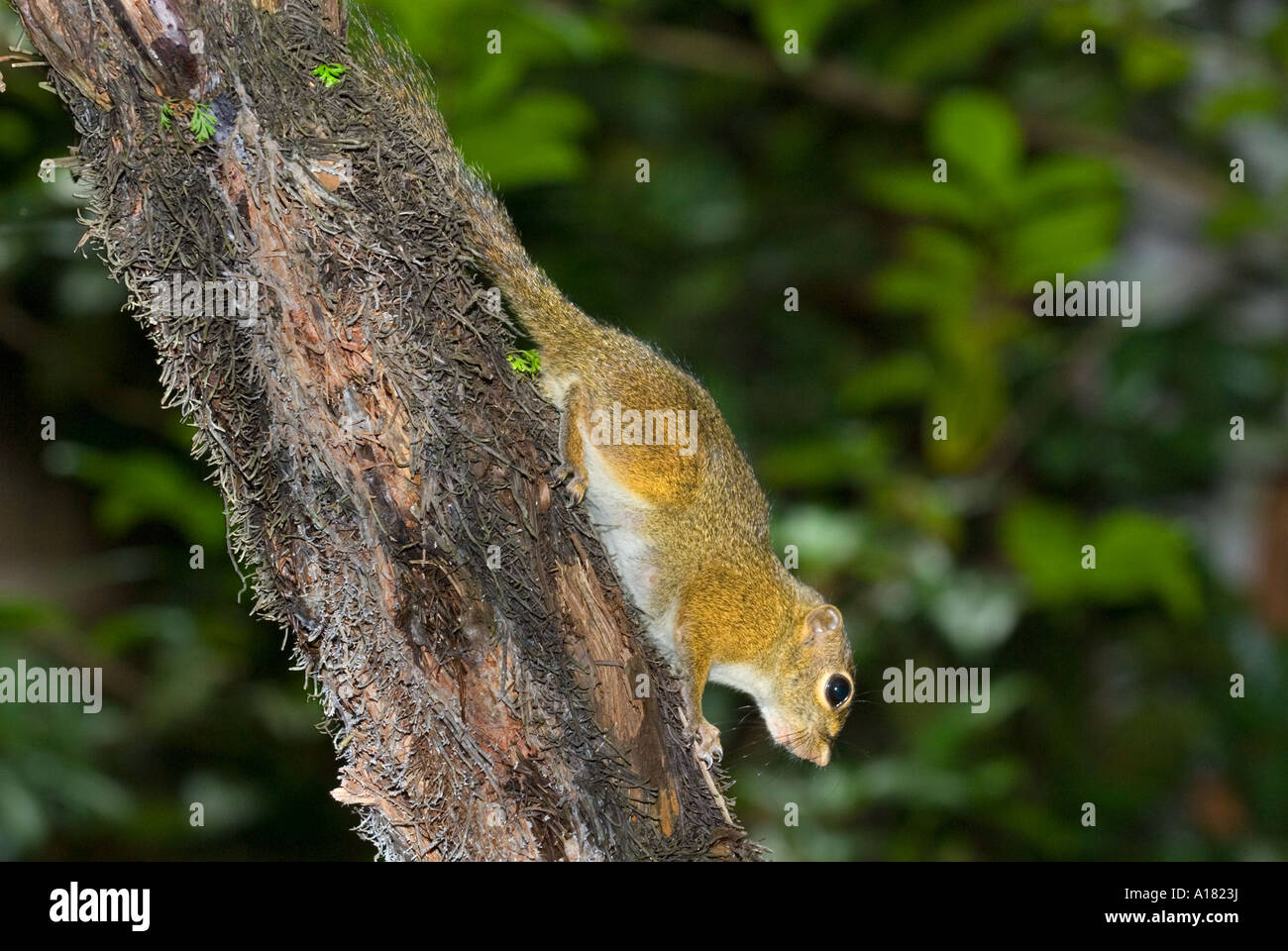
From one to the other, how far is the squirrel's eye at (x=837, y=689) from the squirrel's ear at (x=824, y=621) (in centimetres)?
21

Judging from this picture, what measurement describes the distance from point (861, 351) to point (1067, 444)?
2234mm

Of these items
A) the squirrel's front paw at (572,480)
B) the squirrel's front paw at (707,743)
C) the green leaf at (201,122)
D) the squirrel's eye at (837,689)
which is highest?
the green leaf at (201,122)

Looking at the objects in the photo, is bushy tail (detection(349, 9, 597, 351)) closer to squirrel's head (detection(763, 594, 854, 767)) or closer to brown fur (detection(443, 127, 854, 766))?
brown fur (detection(443, 127, 854, 766))

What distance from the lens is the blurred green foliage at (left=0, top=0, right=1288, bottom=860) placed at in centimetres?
637

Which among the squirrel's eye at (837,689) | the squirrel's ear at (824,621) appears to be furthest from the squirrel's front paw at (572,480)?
the squirrel's eye at (837,689)

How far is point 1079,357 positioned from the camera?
27.3 feet

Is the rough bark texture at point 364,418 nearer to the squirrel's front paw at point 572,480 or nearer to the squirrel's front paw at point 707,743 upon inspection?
the squirrel's front paw at point 572,480

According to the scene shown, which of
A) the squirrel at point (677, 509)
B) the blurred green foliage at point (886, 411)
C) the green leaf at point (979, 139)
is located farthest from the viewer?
the blurred green foliage at point (886, 411)

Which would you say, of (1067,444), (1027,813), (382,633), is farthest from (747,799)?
(382,633)

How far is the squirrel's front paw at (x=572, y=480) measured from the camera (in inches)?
144

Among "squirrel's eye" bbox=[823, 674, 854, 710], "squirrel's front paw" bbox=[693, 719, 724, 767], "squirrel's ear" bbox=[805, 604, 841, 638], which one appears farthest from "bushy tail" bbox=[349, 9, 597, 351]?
"squirrel's eye" bbox=[823, 674, 854, 710]

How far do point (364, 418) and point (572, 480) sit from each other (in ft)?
3.31

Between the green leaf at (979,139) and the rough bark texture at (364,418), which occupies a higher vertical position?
the green leaf at (979,139)

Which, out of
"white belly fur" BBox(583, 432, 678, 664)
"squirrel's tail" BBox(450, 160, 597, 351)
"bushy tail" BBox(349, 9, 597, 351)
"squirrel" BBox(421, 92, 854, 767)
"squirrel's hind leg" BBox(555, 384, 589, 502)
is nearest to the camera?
"bushy tail" BBox(349, 9, 597, 351)
